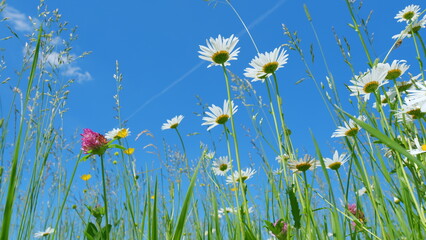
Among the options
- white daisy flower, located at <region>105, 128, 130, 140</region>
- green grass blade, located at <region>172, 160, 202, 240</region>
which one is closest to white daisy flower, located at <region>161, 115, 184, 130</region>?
white daisy flower, located at <region>105, 128, 130, 140</region>

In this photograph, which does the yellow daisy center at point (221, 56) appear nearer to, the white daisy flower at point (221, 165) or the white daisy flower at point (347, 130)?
the white daisy flower at point (347, 130)

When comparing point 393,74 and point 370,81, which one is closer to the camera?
point 370,81

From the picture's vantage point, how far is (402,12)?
170cm

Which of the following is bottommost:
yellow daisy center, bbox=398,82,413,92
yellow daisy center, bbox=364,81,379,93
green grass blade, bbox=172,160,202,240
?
green grass blade, bbox=172,160,202,240

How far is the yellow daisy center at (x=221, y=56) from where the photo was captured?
1174 millimetres

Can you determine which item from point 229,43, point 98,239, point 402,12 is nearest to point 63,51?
point 229,43

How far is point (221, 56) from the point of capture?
118 centimetres

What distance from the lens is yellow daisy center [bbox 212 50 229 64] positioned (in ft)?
3.85

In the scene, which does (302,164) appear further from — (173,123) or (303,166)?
(173,123)

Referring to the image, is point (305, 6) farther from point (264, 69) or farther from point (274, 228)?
point (274, 228)

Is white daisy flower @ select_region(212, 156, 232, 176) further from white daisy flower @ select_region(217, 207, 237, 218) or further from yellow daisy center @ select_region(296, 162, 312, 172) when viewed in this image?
yellow daisy center @ select_region(296, 162, 312, 172)

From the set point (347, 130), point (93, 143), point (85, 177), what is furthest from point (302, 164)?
point (85, 177)

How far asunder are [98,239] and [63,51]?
0.92 meters

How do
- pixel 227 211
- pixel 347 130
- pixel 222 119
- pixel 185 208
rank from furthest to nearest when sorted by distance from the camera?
pixel 227 211, pixel 222 119, pixel 347 130, pixel 185 208
